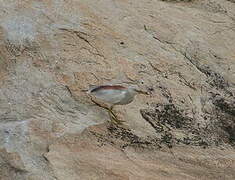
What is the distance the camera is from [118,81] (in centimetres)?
539

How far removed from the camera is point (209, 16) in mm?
5988

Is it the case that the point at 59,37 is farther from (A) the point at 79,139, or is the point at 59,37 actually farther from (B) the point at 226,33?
(B) the point at 226,33

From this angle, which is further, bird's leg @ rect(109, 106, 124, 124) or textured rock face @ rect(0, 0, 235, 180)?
bird's leg @ rect(109, 106, 124, 124)

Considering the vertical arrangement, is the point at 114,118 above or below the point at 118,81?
below

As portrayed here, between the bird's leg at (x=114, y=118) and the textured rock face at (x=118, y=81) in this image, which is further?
the bird's leg at (x=114, y=118)

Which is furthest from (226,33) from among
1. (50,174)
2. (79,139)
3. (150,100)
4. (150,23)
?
(50,174)

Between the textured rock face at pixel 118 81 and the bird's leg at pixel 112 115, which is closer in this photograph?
the textured rock face at pixel 118 81

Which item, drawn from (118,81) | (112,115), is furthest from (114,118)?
(118,81)

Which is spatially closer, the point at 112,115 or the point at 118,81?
the point at 112,115

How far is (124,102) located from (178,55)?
0.78 m

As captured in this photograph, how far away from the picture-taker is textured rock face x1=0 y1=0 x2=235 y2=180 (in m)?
4.79

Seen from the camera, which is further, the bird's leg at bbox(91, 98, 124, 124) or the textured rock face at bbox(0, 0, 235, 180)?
the bird's leg at bbox(91, 98, 124, 124)

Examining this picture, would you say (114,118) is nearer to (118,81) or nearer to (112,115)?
(112,115)

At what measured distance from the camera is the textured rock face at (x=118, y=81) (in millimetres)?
4789
